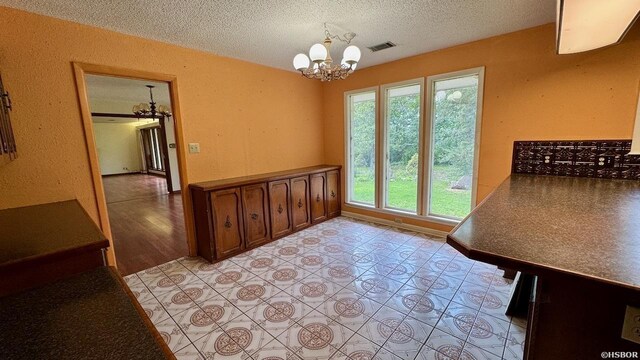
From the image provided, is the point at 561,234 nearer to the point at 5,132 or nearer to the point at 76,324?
the point at 76,324

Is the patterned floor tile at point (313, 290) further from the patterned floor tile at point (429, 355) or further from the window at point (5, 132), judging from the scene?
the window at point (5, 132)

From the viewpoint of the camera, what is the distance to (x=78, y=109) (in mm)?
2227

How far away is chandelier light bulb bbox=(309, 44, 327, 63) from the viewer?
2012mm

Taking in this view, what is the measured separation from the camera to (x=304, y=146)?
420cm

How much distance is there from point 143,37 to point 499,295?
393 cm

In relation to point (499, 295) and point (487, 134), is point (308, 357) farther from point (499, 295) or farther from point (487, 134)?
point (487, 134)

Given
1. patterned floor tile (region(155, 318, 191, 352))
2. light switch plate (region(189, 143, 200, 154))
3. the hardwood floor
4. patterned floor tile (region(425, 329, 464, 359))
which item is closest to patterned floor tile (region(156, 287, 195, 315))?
patterned floor tile (region(155, 318, 191, 352))

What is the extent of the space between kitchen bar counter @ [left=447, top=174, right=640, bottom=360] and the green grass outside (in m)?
2.10

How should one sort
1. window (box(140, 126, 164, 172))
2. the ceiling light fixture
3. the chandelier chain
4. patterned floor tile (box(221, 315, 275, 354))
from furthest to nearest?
1. window (box(140, 126, 164, 172))
2. the chandelier chain
3. patterned floor tile (box(221, 315, 275, 354))
4. the ceiling light fixture

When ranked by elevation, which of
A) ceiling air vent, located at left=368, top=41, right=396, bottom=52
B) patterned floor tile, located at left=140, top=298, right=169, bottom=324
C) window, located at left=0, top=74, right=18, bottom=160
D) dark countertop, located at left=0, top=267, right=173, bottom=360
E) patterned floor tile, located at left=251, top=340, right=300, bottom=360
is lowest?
patterned floor tile, located at left=251, top=340, right=300, bottom=360

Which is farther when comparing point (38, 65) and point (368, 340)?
point (38, 65)

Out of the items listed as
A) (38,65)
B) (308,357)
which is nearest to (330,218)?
(308,357)

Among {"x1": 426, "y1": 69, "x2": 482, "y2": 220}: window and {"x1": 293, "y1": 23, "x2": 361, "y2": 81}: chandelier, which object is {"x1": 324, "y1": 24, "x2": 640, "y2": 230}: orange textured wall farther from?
{"x1": 293, "y1": 23, "x2": 361, "y2": 81}: chandelier

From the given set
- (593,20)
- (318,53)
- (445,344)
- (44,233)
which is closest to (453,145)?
(593,20)
